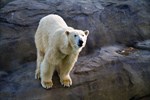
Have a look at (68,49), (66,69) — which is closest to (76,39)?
(68,49)

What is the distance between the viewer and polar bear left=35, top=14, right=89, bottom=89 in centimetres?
579

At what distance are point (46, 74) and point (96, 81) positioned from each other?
1.28 metres

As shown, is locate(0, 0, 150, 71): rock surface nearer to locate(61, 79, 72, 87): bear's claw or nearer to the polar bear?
the polar bear

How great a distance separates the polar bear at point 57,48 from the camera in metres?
5.79

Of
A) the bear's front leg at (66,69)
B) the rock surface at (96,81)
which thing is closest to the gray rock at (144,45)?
the rock surface at (96,81)

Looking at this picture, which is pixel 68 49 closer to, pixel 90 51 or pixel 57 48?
pixel 57 48

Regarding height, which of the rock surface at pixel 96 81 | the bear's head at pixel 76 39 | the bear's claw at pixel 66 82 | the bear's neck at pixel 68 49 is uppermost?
the bear's head at pixel 76 39

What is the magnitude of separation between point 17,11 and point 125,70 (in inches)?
137

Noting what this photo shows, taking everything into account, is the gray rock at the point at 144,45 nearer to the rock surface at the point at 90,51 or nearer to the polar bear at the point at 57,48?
the rock surface at the point at 90,51

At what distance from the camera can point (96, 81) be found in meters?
7.13

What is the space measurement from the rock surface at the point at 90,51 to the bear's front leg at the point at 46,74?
0.16m

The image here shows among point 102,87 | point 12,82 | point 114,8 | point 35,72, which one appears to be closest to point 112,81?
point 102,87

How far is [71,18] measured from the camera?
893cm

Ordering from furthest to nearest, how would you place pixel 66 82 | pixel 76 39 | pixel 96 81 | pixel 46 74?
pixel 96 81 < pixel 66 82 < pixel 46 74 < pixel 76 39
